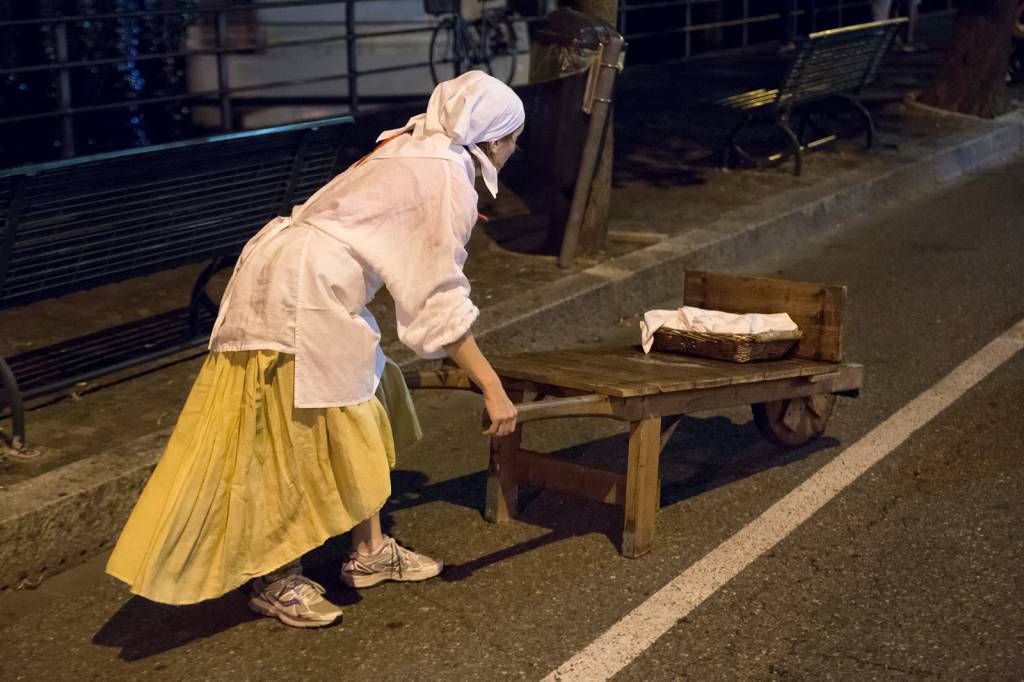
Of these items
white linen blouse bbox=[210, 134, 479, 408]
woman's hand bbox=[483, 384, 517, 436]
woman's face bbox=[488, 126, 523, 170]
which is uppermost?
woman's face bbox=[488, 126, 523, 170]

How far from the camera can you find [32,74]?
1471 centimetres

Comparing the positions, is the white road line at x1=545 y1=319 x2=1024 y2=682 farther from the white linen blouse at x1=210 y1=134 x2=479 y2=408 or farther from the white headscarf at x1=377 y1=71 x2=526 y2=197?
the white headscarf at x1=377 y1=71 x2=526 y2=197

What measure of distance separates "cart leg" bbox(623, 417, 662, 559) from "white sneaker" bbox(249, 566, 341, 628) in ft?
3.22

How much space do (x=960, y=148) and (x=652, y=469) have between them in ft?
27.3

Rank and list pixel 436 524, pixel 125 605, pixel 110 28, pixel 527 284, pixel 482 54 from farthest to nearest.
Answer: pixel 110 28, pixel 482 54, pixel 527 284, pixel 436 524, pixel 125 605

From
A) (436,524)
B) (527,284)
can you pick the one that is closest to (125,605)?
(436,524)

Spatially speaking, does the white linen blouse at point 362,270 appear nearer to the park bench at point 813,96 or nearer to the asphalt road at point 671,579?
the asphalt road at point 671,579

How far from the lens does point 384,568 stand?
14.9 ft

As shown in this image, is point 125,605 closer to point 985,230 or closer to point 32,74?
point 985,230

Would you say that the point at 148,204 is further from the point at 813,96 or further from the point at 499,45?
the point at 499,45

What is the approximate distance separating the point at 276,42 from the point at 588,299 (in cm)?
693

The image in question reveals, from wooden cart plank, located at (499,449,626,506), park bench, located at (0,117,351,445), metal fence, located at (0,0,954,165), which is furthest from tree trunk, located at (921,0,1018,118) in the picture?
wooden cart plank, located at (499,449,626,506)

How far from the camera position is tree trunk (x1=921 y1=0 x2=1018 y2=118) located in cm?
1319

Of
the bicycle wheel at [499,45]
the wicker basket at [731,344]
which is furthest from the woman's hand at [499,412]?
the bicycle wheel at [499,45]
